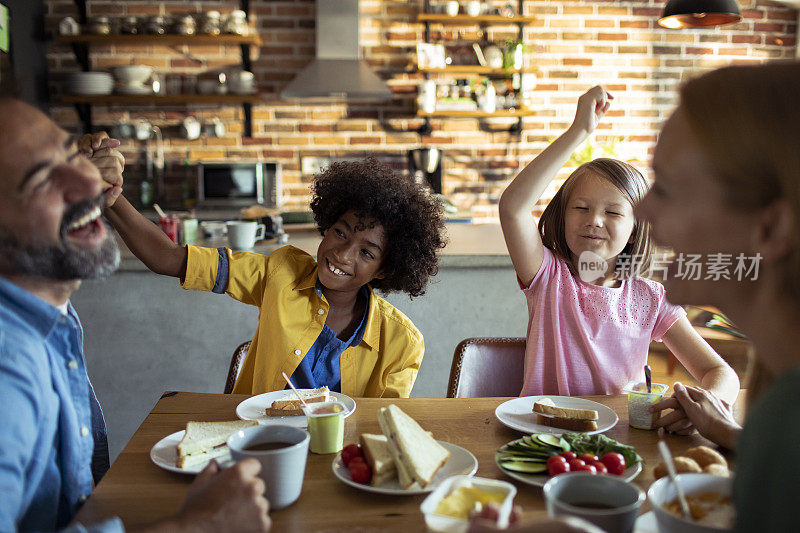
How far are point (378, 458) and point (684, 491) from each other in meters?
0.43

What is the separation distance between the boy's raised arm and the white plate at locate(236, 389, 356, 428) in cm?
44

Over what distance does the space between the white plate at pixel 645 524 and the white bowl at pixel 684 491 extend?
0.09 meters

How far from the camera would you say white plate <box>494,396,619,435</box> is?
127 cm

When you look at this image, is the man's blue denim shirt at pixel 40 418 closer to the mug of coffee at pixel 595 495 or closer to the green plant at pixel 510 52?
the mug of coffee at pixel 595 495

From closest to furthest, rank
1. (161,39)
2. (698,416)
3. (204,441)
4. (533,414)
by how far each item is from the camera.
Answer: (204,441) < (698,416) < (533,414) < (161,39)

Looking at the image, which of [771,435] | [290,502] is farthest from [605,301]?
[771,435]

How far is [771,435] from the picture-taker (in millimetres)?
587

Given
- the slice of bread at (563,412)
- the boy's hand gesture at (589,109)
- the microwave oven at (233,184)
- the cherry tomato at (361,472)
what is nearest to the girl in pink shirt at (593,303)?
the boy's hand gesture at (589,109)

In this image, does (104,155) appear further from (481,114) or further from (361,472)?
(481,114)

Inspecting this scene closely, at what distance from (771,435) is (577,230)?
1190 millimetres

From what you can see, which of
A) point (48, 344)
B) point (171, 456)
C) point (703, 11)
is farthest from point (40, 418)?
point (703, 11)

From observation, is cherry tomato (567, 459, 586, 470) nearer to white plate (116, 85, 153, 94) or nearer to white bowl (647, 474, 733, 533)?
white bowl (647, 474, 733, 533)

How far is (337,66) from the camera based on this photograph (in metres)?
5.14

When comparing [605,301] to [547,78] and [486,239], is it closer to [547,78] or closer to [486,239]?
[486,239]
